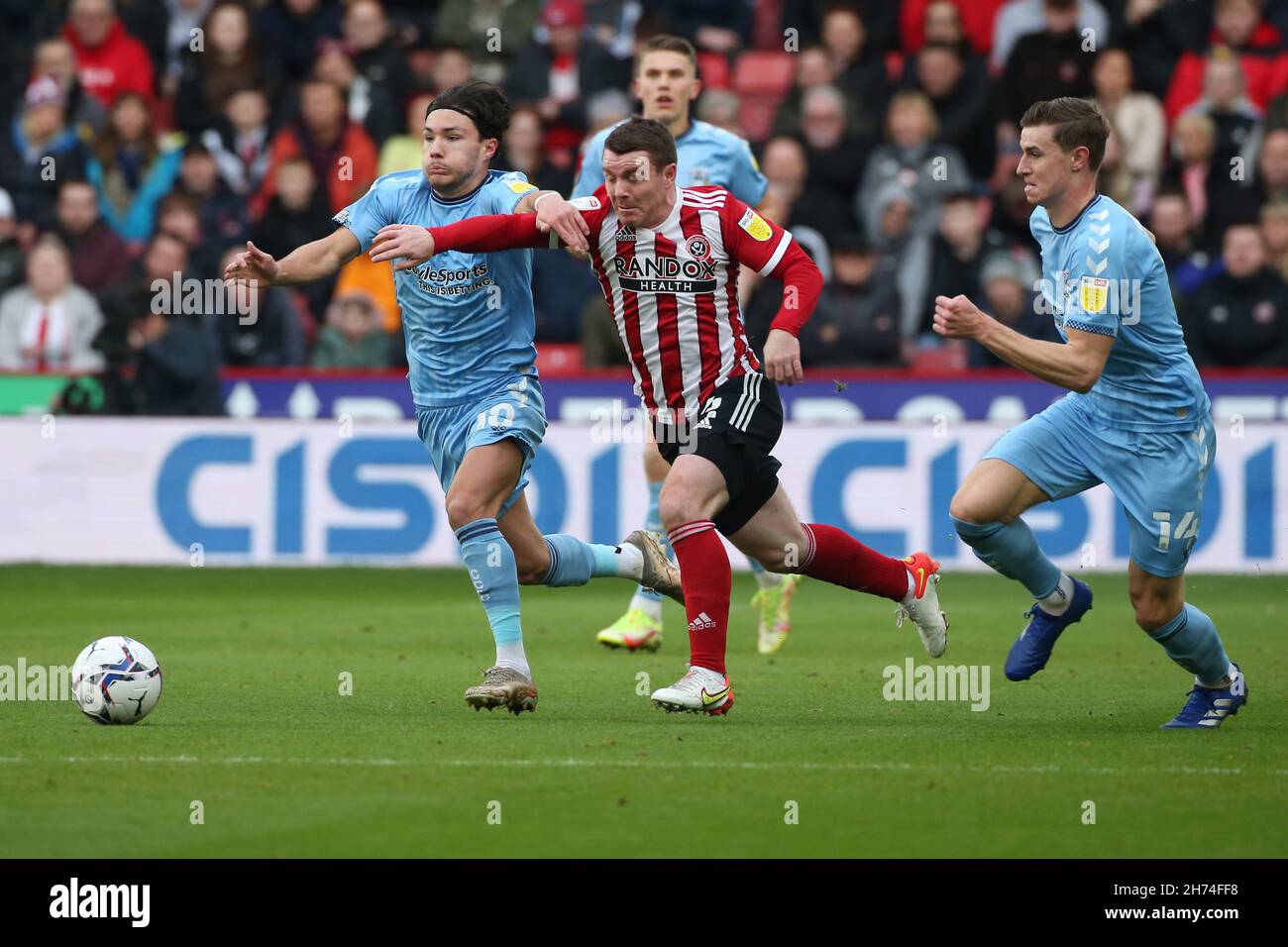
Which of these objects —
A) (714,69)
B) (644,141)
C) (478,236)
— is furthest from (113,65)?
(644,141)

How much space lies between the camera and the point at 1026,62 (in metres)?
16.6

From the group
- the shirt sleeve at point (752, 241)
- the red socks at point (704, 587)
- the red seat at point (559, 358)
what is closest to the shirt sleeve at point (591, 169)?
A: the shirt sleeve at point (752, 241)

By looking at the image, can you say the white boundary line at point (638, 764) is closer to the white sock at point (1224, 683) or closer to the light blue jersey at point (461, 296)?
the white sock at point (1224, 683)

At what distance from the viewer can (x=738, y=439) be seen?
745 centimetres

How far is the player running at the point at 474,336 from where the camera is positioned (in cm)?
775

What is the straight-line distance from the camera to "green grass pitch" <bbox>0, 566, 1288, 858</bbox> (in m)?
5.39

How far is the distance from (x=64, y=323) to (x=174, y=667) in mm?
7751

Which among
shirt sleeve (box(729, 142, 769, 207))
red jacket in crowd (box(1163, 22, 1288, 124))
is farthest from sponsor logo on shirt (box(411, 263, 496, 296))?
red jacket in crowd (box(1163, 22, 1288, 124))

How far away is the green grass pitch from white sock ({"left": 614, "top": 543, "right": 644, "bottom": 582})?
1.59 feet

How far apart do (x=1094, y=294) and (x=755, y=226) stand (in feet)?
4.25

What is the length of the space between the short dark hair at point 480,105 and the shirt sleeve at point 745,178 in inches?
105
